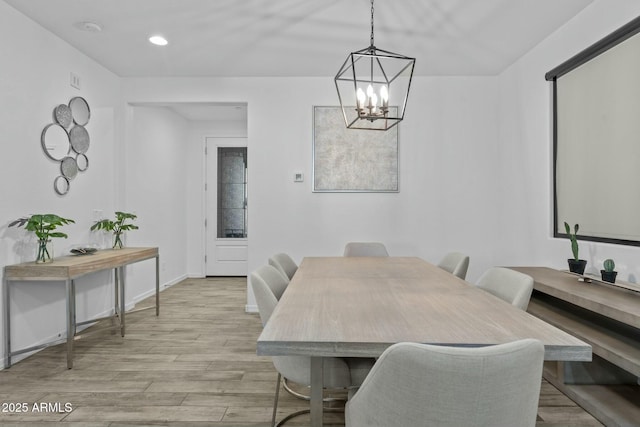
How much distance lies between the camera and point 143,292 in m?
5.04

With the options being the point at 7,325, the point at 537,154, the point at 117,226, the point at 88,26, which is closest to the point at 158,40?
the point at 88,26

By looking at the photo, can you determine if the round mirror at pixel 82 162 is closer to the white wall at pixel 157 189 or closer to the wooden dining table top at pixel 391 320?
the white wall at pixel 157 189

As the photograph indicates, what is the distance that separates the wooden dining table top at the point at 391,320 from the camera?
1159mm

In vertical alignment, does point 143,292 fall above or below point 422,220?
below

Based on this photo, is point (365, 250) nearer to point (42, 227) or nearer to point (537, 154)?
point (537, 154)

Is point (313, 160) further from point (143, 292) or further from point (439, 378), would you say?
point (439, 378)

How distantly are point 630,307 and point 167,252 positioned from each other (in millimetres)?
5395

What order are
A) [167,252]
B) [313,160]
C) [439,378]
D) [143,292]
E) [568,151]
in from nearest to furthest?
1. [439,378]
2. [568,151]
3. [313,160]
4. [143,292]
5. [167,252]

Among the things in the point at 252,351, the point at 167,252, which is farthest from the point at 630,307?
the point at 167,252

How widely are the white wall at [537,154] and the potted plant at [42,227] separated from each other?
3902 mm

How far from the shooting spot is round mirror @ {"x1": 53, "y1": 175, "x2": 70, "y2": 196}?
334 cm

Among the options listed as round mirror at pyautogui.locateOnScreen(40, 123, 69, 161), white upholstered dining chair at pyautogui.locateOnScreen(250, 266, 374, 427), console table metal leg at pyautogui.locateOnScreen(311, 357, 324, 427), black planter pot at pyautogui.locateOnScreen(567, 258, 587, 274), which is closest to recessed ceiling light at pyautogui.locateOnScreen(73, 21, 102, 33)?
round mirror at pyautogui.locateOnScreen(40, 123, 69, 161)

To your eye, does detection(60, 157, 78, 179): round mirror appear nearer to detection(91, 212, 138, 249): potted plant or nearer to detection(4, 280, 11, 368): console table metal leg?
detection(91, 212, 138, 249): potted plant

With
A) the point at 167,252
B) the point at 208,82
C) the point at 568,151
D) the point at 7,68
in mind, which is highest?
the point at 208,82
